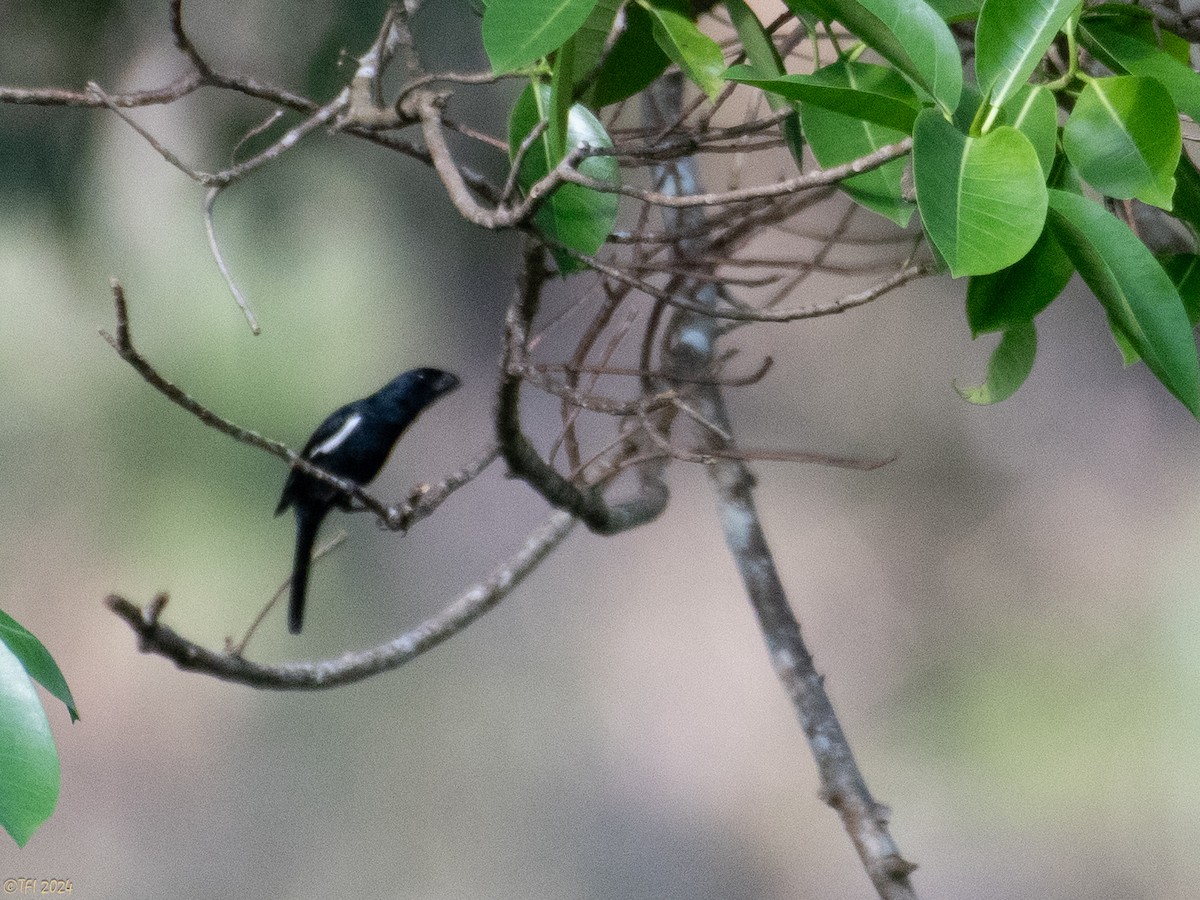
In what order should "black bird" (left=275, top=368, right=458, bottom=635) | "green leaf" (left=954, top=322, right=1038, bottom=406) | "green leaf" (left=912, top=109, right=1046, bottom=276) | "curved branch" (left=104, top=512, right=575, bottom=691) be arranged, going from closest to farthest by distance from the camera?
"green leaf" (left=912, top=109, right=1046, bottom=276)
"green leaf" (left=954, top=322, right=1038, bottom=406)
"curved branch" (left=104, top=512, right=575, bottom=691)
"black bird" (left=275, top=368, right=458, bottom=635)

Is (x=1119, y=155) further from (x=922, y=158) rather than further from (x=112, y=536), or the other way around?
(x=112, y=536)

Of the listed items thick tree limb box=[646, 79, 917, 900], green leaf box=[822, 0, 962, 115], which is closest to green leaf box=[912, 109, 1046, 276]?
green leaf box=[822, 0, 962, 115]

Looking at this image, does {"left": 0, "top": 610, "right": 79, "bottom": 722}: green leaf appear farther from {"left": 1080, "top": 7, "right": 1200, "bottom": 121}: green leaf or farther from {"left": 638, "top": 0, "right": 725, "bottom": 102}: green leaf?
{"left": 1080, "top": 7, "right": 1200, "bottom": 121}: green leaf

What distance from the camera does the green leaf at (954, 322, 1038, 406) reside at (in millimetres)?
692

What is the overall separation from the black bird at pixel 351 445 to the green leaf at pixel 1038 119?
0.90 m

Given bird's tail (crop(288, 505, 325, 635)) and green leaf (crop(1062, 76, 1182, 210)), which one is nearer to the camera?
green leaf (crop(1062, 76, 1182, 210))

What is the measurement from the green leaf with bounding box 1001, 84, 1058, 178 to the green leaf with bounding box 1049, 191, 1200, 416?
1.0 inches

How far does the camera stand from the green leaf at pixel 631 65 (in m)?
0.65

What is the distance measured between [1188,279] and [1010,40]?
26 centimetres

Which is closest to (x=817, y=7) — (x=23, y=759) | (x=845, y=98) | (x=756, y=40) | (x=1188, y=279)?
(x=845, y=98)

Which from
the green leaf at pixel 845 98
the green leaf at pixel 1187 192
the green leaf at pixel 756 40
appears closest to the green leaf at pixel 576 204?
the green leaf at pixel 756 40

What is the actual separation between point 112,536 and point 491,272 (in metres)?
0.57

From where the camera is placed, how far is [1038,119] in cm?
44

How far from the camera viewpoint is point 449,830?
124 centimetres
